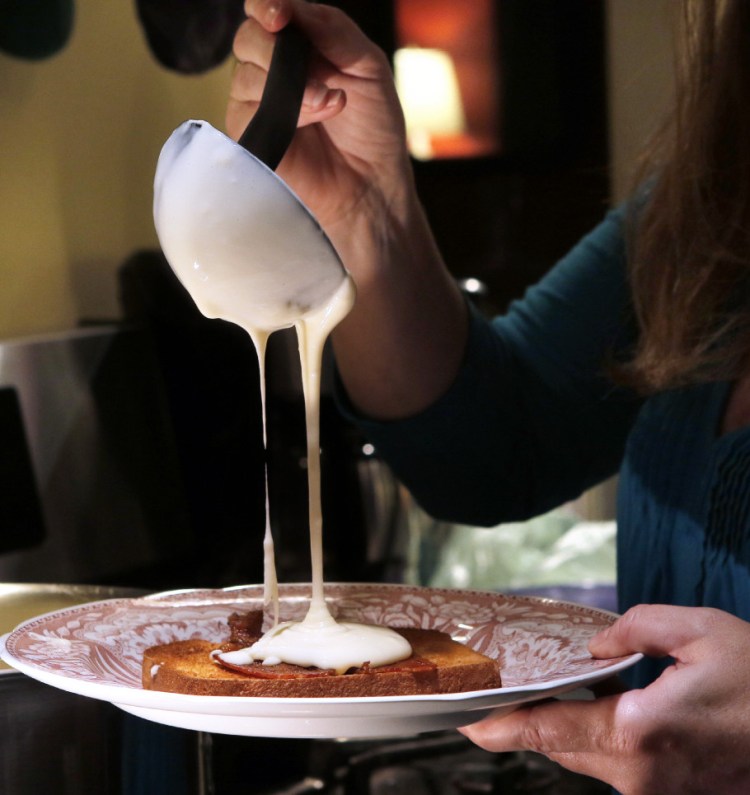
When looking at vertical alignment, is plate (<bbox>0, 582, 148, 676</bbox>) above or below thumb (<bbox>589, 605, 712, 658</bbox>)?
below

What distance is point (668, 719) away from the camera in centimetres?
60

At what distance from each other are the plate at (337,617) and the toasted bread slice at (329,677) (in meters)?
0.03

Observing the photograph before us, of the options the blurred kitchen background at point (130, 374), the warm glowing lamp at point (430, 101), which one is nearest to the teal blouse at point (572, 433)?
the blurred kitchen background at point (130, 374)

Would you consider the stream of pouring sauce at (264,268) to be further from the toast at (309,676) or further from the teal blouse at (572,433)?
the teal blouse at (572,433)

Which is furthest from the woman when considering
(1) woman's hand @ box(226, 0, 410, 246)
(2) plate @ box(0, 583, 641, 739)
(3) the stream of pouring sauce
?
(3) the stream of pouring sauce

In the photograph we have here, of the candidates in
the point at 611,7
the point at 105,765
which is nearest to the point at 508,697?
the point at 105,765

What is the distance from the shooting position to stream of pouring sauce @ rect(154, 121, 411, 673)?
62 centimetres

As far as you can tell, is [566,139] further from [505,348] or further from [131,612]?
[131,612]

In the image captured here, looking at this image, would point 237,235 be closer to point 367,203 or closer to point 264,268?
point 264,268

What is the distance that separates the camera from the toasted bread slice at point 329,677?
0.65m

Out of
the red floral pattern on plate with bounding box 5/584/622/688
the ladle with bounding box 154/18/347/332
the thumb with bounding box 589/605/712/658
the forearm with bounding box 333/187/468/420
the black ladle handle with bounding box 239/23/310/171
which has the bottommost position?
the red floral pattern on plate with bounding box 5/584/622/688

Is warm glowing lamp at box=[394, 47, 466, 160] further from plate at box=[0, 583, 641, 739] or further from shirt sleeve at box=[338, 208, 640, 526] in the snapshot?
plate at box=[0, 583, 641, 739]

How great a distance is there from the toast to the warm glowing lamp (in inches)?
63.4

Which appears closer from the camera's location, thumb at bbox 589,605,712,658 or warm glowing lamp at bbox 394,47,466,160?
thumb at bbox 589,605,712,658
